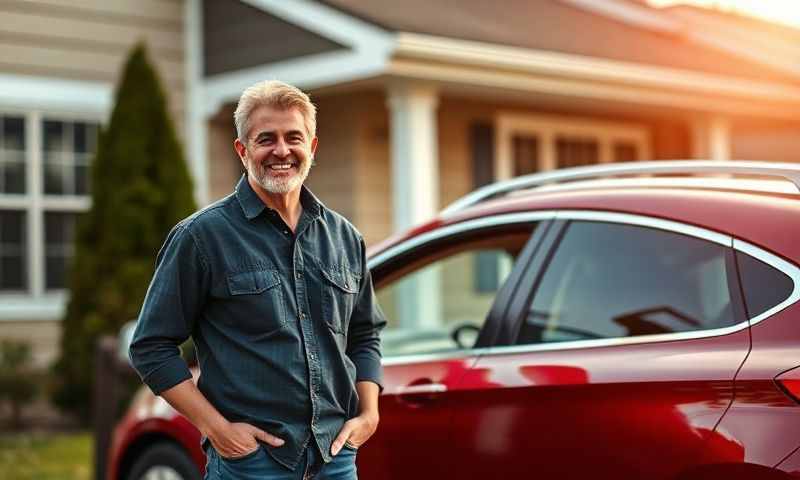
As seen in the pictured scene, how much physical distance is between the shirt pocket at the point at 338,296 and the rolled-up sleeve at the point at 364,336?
0.34ft

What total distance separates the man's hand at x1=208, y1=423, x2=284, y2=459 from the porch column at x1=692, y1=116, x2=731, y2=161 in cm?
1087

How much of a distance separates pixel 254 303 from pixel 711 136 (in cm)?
1088

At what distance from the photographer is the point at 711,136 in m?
13.3

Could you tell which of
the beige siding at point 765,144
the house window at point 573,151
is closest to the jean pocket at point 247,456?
the house window at point 573,151

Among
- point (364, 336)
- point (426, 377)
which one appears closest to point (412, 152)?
point (426, 377)

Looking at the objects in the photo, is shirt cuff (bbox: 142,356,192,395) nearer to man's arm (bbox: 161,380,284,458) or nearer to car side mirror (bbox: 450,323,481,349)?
man's arm (bbox: 161,380,284,458)

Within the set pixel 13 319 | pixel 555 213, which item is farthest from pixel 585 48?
pixel 555 213

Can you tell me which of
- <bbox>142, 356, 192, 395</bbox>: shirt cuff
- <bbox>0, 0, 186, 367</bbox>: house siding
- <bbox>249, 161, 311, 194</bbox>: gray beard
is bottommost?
<bbox>142, 356, 192, 395</bbox>: shirt cuff

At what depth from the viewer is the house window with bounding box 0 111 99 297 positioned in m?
10.8

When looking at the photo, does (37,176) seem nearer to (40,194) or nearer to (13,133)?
(40,194)

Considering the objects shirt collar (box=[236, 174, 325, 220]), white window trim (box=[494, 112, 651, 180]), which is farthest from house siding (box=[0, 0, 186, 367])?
shirt collar (box=[236, 174, 325, 220])

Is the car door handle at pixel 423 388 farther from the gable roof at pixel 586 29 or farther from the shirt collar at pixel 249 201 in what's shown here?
the gable roof at pixel 586 29

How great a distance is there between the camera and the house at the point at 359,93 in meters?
10.3

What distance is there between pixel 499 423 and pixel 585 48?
8450 mm
